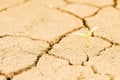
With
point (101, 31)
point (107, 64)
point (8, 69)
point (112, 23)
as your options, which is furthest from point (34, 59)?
point (112, 23)

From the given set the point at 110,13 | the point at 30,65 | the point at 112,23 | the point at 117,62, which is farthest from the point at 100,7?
the point at 30,65

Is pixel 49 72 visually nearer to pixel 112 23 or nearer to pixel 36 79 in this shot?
pixel 36 79

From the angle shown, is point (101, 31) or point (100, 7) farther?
point (100, 7)

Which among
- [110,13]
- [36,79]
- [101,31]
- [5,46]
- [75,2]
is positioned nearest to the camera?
[36,79]

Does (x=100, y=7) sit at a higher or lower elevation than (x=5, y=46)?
higher

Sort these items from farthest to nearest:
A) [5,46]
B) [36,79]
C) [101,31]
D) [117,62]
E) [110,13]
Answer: [110,13] < [101,31] < [5,46] < [117,62] < [36,79]

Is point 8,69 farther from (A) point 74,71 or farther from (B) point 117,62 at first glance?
(B) point 117,62
